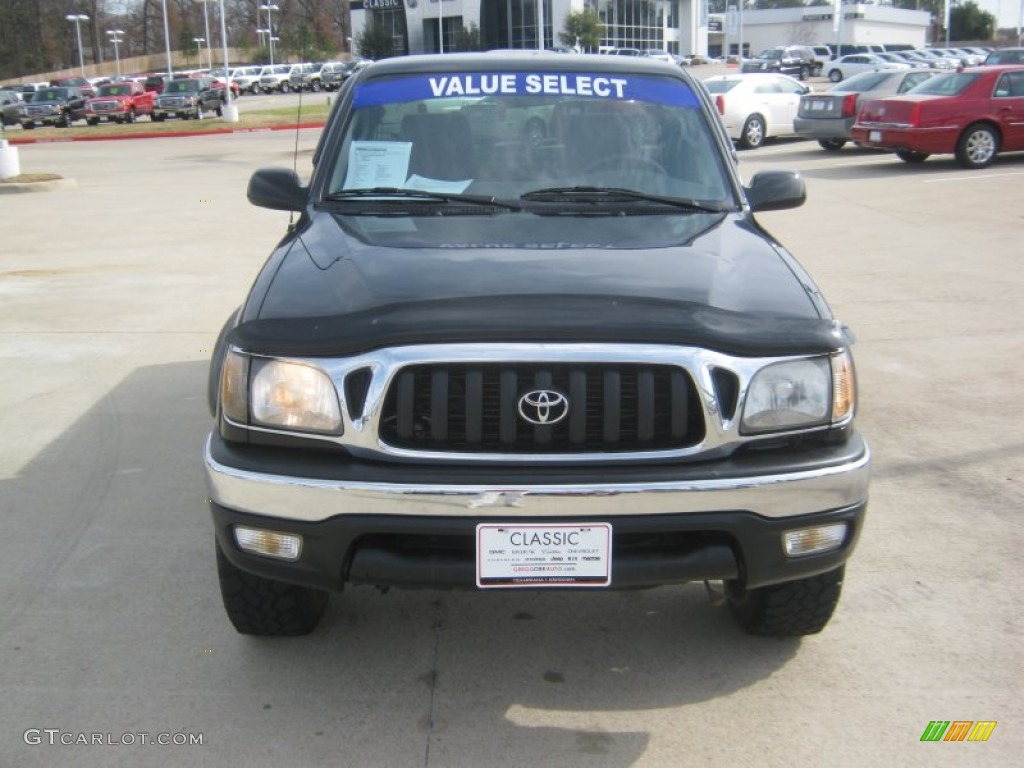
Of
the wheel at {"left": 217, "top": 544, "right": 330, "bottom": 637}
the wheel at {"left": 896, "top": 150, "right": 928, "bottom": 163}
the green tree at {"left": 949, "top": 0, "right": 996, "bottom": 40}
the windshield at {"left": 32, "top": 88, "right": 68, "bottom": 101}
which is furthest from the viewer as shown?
the green tree at {"left": 949, "top": 0, "right": 996, "bottom": 40}

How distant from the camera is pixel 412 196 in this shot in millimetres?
4090

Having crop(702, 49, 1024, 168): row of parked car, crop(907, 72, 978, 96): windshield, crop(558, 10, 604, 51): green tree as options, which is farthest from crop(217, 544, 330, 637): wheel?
crop(558, 10, 604, 51): green tree

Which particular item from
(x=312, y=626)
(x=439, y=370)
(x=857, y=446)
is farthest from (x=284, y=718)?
(x=857, y=446)

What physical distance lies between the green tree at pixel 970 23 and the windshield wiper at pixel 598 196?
10855cm

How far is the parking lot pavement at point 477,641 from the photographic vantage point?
3088 mm

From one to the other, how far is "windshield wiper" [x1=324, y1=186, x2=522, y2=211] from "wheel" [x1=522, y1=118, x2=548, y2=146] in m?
0.39

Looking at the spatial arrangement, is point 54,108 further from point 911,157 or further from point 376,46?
point 911,157

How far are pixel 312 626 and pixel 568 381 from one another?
1.31 metres

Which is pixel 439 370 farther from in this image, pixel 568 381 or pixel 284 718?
pixel 284 718

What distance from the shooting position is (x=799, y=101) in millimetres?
22203

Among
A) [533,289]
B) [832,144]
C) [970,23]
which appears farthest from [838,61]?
[533,289]

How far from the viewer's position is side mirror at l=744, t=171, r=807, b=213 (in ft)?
14.4

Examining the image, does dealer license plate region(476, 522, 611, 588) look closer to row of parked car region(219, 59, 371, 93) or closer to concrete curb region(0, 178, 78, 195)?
concrete curb region(0, 178, 78, 195)

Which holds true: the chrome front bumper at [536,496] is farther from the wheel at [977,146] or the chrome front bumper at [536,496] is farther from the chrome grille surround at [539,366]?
the wheel at [977,146]
